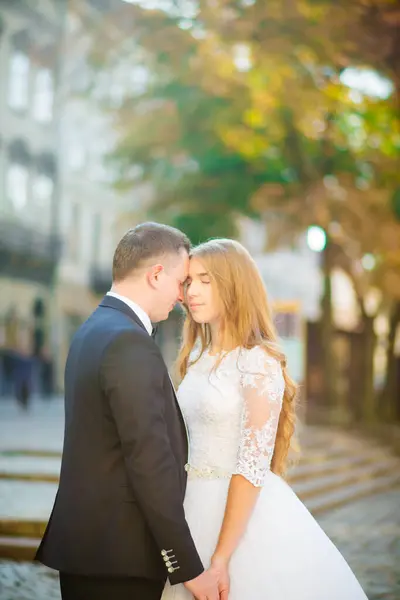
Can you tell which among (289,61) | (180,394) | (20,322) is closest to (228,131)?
(289,61)

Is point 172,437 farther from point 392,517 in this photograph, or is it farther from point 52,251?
point 52,251

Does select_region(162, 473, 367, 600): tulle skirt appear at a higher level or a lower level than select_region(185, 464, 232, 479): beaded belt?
lower

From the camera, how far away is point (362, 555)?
6113 mm

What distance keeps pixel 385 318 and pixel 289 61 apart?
243 inches

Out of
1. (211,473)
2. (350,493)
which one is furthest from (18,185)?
(211,473)

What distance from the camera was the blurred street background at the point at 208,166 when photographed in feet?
33.7

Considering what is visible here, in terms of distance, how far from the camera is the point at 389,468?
35.0 ft

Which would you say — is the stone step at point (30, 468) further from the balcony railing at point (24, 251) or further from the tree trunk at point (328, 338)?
the tree trunk at point (328, 338)

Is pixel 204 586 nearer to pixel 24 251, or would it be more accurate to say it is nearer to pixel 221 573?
pixel 221 573

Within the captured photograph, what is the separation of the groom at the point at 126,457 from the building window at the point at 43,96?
11.2 meters

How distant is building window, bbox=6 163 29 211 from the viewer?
43.2ft

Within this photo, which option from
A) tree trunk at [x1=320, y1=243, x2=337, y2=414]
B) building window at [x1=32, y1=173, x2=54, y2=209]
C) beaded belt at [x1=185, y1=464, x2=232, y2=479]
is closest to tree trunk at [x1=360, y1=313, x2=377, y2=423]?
tree trunk at [x1=320, y1=243, x2=337, y2=414]

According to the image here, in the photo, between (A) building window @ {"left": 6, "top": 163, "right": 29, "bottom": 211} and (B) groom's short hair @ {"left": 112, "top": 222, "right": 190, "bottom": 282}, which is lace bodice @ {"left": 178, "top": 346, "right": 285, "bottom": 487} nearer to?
(B) groom's short hair @ {"left": 112, "top": 222, "right": 190, "bottom": 282}

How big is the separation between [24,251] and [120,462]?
12223 millimetres
